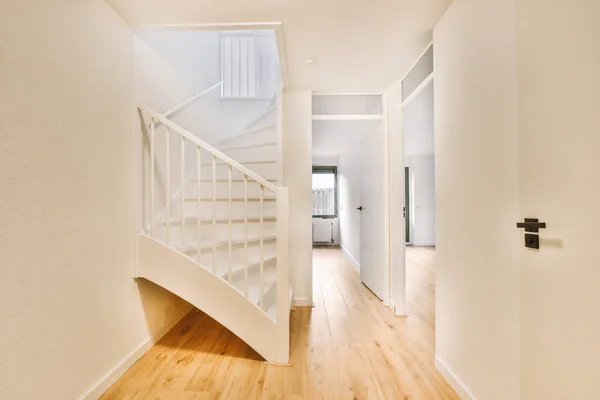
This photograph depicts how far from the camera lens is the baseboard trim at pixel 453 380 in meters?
1.54

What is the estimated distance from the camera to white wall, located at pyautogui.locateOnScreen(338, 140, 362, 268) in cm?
489

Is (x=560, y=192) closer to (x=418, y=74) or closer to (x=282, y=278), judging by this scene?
(x=282, y=278)

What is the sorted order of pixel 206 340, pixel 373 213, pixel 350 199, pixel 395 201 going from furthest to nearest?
pixel 350 199
pixel 373 213
pixel 395 201
pixel 206 340

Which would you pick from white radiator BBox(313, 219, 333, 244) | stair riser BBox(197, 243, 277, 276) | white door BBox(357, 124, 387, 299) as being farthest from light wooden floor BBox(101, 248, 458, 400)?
white radiator BBox(313, 219, 333, 244)

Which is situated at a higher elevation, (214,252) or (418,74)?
(418,74)

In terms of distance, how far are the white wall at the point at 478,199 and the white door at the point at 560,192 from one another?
0.26ft

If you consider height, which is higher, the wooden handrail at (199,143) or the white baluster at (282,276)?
the wooden handrail at (199,143)

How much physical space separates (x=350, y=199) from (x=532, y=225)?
4.54 m

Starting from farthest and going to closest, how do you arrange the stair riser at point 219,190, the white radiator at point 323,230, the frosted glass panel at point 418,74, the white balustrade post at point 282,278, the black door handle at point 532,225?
the white radiator at point 323,230, the stair riser at point 219,190, the frosted glass panel at point 418,74, the white balustrade post at point 282,278, the black door handle at point 532,225

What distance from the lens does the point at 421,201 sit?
24.5 feet

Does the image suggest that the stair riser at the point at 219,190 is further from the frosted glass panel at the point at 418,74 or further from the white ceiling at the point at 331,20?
the frosted glass panel at the point at 418,74

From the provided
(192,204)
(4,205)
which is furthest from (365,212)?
(4,205)

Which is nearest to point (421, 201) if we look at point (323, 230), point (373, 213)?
point (323, 230)

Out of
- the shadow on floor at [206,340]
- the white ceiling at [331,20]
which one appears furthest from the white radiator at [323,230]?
the white ceiling at [331,20]
